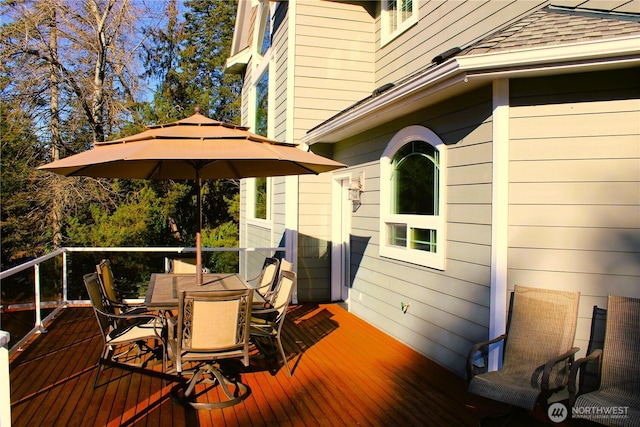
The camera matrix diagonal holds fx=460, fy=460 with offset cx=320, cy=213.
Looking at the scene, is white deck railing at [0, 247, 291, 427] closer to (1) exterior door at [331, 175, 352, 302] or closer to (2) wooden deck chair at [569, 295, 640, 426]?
(1) exterior door at [331, 175, 352, 302]

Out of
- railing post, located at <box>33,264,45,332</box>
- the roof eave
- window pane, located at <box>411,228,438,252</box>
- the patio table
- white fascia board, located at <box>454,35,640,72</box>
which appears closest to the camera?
white fascia board, located at <box>454,35,640,72</box>

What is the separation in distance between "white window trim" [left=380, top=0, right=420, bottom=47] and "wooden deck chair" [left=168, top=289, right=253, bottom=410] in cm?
473

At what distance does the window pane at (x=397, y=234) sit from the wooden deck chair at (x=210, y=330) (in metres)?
2.38

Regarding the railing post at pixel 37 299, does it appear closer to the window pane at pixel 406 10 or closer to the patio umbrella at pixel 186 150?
the patio umbrella at pixel 186 150

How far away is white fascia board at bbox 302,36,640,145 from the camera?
3.01 m

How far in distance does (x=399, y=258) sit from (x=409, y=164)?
106 cm

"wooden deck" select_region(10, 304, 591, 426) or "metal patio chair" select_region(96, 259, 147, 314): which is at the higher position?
"metal patio chair" select_region(96, 259, 147, 314)


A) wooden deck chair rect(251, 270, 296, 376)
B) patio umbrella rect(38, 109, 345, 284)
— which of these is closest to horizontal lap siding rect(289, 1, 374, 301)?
patio umbrella rect(38, 109, 345, 284)

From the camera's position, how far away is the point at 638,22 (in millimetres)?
3197

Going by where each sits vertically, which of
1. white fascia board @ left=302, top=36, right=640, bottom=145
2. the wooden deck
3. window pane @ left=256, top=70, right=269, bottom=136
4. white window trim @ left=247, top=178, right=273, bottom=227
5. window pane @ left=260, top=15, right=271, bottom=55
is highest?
window pane @ left=260, top=15, right=271, bottom=55

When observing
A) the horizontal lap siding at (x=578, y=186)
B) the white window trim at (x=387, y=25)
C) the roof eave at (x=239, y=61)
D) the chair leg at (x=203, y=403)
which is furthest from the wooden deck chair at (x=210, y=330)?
the roof eave at (x=239, y=61)

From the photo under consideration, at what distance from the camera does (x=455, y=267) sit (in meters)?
4.23

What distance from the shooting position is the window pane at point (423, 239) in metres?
4.66

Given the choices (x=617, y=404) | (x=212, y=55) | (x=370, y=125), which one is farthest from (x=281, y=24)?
(x=212, y=55)
